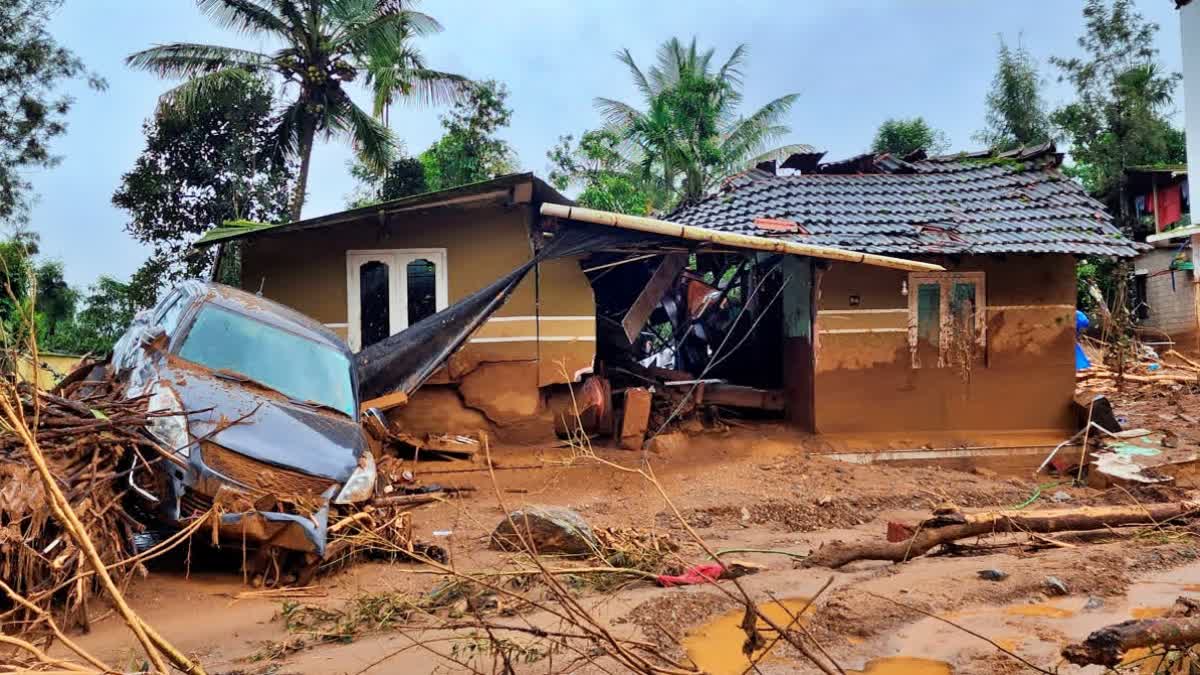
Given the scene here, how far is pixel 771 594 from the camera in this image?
14.8 ft

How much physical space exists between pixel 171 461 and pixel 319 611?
1415mm

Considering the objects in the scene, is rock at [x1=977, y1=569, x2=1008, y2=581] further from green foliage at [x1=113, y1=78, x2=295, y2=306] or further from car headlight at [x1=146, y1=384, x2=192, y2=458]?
green foliage at [x1=113, y1=78, x2=295, y2=306]

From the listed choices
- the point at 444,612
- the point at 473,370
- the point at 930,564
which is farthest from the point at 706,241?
the point at 444,612

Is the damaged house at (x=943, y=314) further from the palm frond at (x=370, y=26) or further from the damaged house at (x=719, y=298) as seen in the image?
the palm frond at (x=370, y=26)

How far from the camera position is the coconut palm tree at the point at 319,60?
17.6 m

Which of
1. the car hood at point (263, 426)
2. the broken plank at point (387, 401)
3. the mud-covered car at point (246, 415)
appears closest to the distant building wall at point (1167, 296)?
the broken plank at point (387, 401)

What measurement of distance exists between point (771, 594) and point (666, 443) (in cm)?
647

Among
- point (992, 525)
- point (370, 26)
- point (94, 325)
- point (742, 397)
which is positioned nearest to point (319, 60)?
point (370, 26)

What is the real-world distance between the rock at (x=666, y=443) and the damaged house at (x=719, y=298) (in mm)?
200

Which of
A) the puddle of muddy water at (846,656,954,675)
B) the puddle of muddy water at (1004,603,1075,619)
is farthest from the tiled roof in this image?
the puddle of muddy water at (846,656,954,675)

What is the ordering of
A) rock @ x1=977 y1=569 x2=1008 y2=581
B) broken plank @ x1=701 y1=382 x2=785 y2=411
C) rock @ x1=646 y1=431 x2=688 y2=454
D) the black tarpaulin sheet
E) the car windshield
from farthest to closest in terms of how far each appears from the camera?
broken plank @ x1=701 y1=382 x2=785 y2=411 < rock @ x1=646 y1=431 x2=688 y2=454 < the black tarpaulin sheet < the car windshield < rock @ x1=977 y1=569 x2=1008 y2=581

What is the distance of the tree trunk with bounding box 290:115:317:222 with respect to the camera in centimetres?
1805

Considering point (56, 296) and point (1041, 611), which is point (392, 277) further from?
point (56, 296)

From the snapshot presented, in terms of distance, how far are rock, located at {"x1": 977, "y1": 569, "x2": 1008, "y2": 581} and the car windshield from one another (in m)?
4.99
